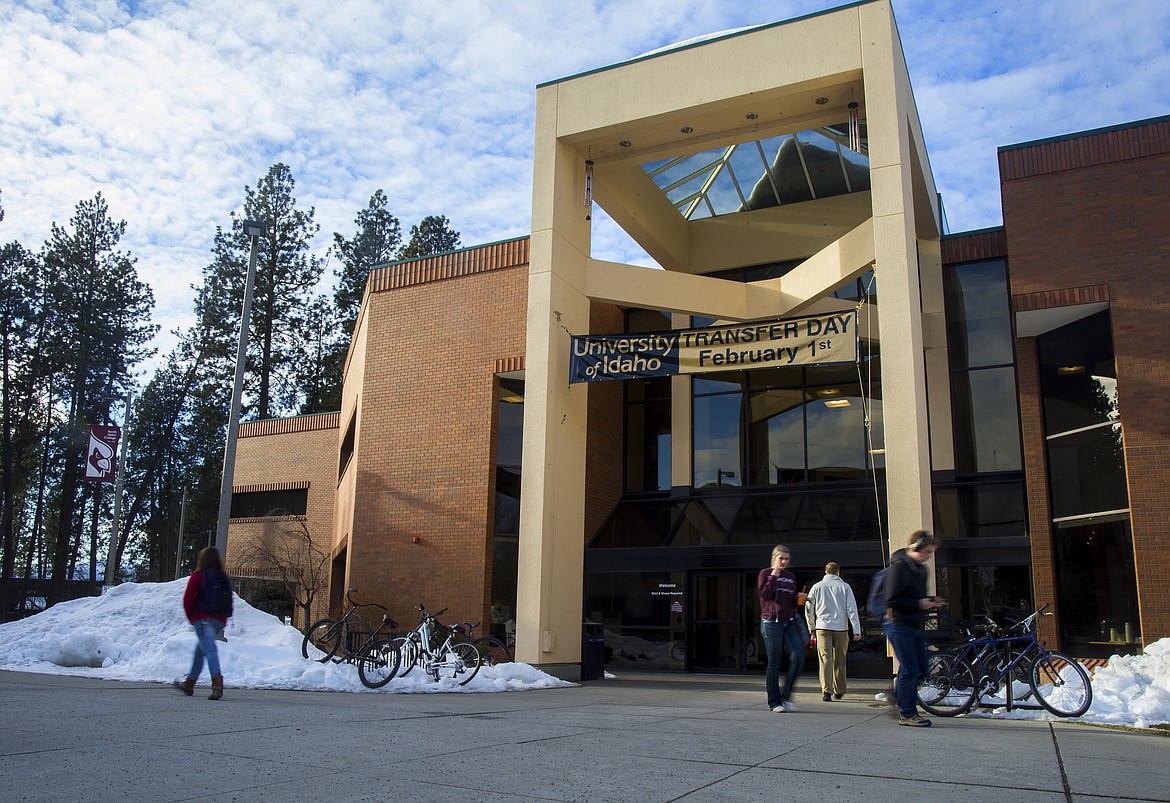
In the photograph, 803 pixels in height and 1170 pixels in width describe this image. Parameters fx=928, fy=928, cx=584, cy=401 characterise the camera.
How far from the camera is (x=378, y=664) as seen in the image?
1180 cm

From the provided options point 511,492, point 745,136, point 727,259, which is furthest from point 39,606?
point 745,136

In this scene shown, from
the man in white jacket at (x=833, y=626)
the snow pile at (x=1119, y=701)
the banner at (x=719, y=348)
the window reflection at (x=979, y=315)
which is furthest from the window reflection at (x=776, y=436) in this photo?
the snow pile at (x=1119, y=701)

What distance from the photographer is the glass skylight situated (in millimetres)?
19609

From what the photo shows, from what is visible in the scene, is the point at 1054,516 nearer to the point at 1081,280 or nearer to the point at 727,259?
the point at 1081,280

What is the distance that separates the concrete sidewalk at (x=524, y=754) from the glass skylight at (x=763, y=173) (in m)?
13.3

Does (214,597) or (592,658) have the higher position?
(214,597)

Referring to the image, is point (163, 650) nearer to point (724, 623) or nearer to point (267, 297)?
point (724, 623)

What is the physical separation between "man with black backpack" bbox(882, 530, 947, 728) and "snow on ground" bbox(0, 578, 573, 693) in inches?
240

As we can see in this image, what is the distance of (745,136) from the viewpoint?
55.5 feet

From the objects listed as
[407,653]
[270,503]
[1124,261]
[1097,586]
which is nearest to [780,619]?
[407,653]

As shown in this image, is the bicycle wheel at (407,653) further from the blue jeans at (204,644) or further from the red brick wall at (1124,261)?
the red brick wall at (1124,261)

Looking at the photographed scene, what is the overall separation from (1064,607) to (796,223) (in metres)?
9.77

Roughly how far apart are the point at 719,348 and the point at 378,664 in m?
7.77

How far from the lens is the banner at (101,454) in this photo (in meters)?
26.3
